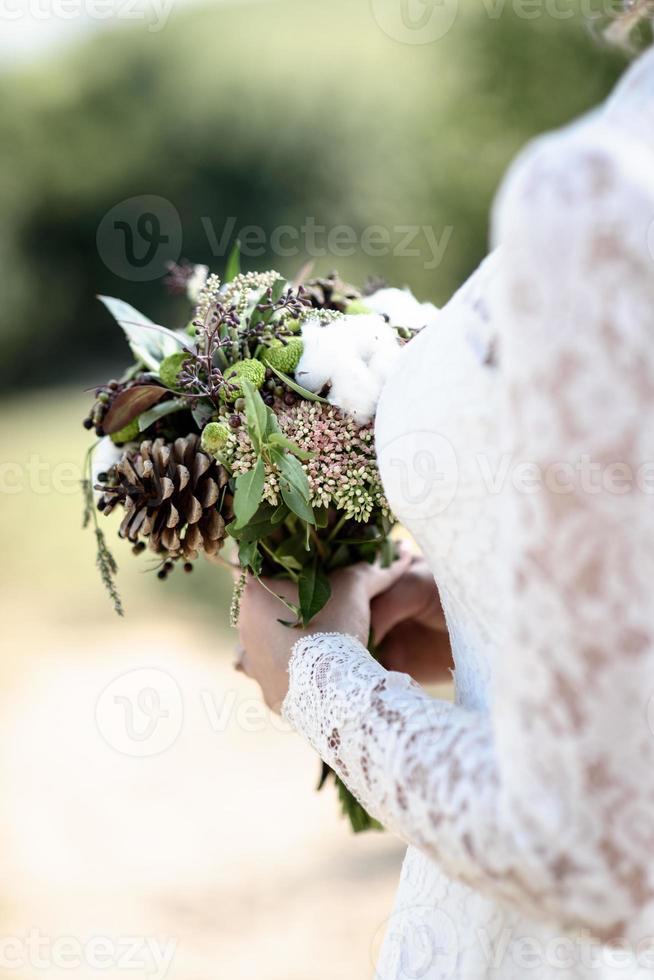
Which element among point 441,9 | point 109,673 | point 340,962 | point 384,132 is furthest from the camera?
point 384,132

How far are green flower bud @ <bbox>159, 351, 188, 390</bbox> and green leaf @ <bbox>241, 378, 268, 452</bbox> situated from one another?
0.18m

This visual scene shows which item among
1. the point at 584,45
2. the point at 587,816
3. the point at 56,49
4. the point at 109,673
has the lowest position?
the point at 109,673

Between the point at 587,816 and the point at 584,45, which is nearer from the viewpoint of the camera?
the point at 587,816

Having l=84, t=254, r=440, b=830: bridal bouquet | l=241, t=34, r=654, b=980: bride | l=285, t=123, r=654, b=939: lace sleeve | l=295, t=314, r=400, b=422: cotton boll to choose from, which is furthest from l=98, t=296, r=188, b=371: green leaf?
l=285, t=123, r=654, b=939: lace sleeve

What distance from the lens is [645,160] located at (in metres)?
0.64

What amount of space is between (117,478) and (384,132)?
28.9 ft

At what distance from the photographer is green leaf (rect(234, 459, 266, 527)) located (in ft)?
3.60

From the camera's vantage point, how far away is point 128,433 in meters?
1.30

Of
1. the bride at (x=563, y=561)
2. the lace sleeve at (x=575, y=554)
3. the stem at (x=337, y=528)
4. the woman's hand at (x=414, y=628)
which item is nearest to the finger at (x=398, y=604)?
the woman's hand at (x=414, y=628)

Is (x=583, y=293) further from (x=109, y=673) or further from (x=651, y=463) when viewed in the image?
(x=109, y=673)

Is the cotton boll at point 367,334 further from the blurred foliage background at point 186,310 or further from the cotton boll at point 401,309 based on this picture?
the blurred foliage background at point 186,310

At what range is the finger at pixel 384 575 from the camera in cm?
146

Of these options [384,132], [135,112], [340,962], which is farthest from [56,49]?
[340,962]

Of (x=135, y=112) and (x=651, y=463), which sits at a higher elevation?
(x=135, y=112)
